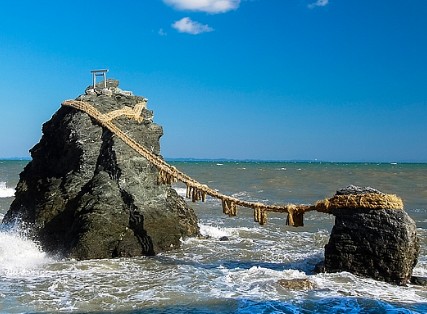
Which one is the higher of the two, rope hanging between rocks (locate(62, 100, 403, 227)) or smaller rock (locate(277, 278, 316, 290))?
rope hanging between rocks (locate(62, 100, 403, 227))

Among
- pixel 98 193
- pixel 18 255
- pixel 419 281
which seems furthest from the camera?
pixel 98 193

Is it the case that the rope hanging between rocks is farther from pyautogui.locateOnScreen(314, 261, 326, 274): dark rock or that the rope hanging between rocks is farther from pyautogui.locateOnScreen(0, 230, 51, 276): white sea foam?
pyautogui.locateOnScreen(0, 230, 51, 276): white sea foam

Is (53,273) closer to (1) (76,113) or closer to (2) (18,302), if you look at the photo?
(2) (18,302)

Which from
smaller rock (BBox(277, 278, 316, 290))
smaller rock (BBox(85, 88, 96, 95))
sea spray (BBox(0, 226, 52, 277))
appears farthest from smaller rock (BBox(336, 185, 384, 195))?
smaller rock (BBox(85, 88, 96, 95))

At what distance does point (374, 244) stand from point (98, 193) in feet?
20.2

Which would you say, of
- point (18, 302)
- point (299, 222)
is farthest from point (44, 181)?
point (299, 222)

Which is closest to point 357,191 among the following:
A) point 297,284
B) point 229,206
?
point 297,284

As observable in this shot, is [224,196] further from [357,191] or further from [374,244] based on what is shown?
[374,244]

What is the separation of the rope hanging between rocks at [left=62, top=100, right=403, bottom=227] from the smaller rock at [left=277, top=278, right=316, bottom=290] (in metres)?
1.53

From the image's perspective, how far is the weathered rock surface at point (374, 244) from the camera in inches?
337

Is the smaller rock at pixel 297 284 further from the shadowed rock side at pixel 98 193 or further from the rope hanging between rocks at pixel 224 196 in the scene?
the shadowed rock side at pixel 98 193

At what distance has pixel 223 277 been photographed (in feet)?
30.0

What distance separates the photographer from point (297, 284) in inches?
328

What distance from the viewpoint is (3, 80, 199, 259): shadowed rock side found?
1077 cm
